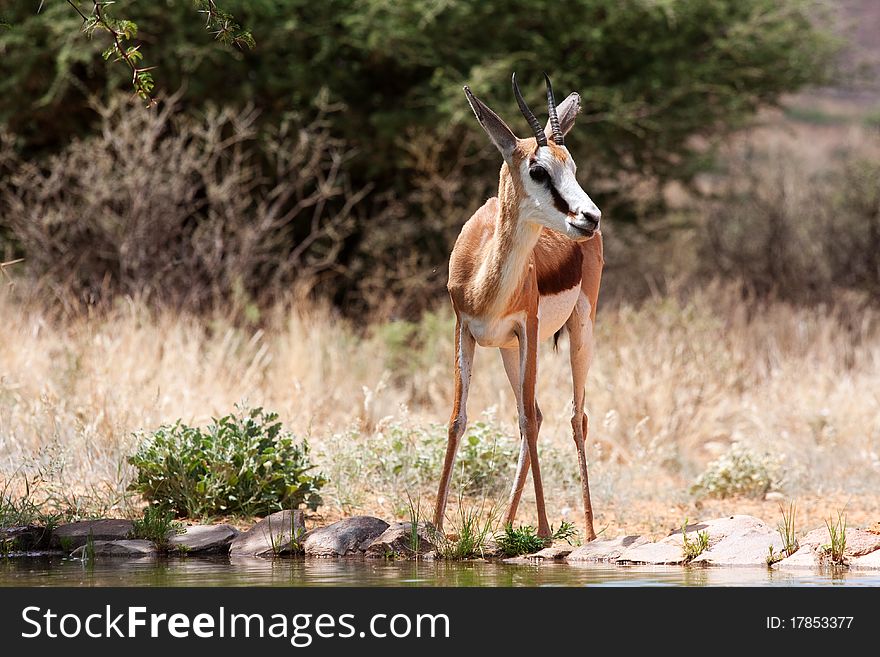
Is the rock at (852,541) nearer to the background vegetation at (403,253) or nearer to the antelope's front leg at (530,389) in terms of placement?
the antelope's front leg at (530,389)

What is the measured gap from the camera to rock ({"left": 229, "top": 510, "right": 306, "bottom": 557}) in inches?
298

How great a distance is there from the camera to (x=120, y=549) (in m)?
7.55

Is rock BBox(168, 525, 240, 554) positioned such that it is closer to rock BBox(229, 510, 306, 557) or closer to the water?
rock BBox(229, 510, 306, 557)

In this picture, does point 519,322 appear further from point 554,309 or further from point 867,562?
point 867,562

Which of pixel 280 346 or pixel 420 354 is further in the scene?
pixel 420 354

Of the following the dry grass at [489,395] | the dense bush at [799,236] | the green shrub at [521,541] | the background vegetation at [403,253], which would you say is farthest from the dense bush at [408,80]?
the green shrub at [521,541]

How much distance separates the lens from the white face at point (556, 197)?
6551 millimetres

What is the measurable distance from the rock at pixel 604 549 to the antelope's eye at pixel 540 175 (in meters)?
2.13

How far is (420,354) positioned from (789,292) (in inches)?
274

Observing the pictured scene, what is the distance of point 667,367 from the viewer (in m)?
12.6
